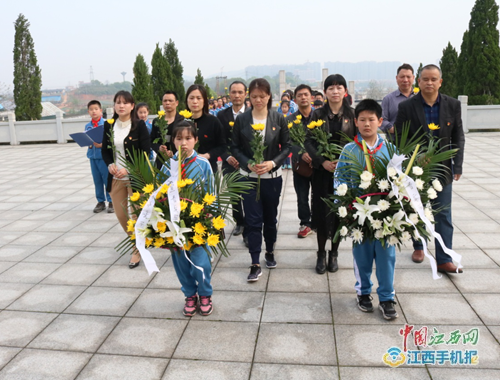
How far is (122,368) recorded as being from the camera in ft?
9.25

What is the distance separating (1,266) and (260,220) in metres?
2.78

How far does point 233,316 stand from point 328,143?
1.64 meters

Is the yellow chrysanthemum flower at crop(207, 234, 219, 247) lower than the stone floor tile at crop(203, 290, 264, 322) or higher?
higher

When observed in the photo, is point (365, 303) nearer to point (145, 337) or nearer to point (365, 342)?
point (365, 342)

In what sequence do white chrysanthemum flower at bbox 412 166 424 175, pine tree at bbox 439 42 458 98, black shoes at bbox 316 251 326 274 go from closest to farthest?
white chrysanthemum flower at bbox 412 166 424 175 < black shoes at bbox 316 251 326 274 < pine tree at bbox 439 42 458 98

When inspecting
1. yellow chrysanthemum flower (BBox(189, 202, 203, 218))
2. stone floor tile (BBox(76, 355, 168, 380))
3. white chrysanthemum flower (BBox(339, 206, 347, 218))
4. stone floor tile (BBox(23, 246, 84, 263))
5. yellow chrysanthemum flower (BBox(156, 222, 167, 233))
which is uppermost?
yellow chrysanthemum flower (BBox(189, 202, 203, 218))

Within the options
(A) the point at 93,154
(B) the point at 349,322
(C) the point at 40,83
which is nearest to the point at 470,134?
(A) the point at 93,154

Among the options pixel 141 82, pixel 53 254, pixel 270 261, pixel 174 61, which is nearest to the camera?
Result: pixel 270 261

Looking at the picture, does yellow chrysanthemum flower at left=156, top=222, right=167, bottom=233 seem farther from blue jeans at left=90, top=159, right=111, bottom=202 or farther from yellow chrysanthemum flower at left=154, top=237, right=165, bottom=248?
blue jeans at left=90, top=159, right=111, bottom=202

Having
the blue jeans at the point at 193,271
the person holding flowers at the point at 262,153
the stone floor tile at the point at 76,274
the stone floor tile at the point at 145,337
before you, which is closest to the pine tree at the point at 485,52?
the person holding flowers at the point at 262,153

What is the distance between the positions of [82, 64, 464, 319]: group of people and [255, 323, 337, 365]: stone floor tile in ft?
1.61

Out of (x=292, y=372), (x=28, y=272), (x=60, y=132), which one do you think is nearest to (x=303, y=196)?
(x=292, y=372)

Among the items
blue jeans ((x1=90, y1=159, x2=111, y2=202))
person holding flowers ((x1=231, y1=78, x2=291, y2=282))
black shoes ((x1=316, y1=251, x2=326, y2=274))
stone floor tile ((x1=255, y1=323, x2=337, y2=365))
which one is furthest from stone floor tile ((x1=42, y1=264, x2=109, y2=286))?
blue jeans ((x1=90, y1=159, x2=111, y2=202))

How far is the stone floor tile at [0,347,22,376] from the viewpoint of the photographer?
9.64 feet
